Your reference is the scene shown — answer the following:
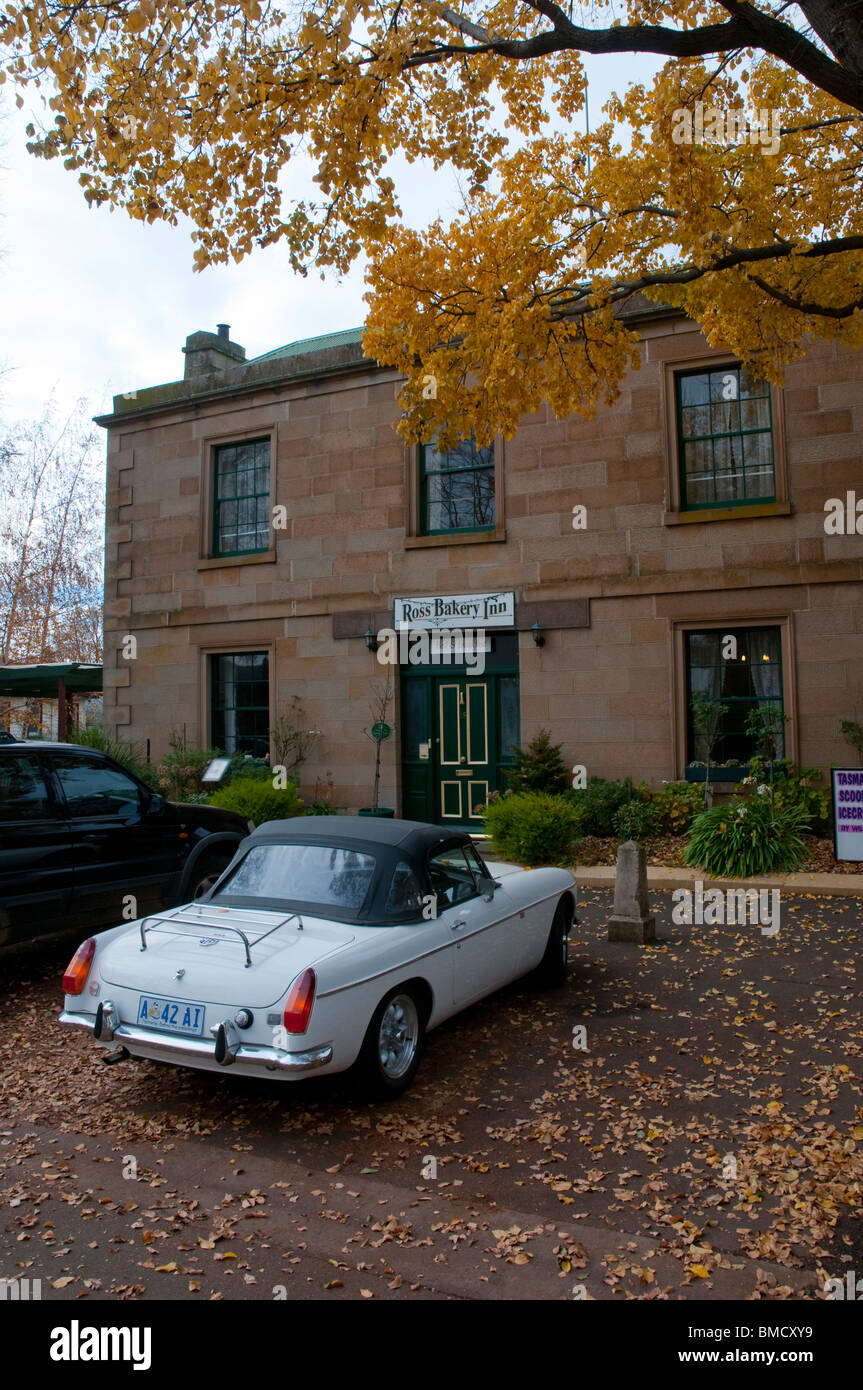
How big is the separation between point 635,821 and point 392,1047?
7.27m

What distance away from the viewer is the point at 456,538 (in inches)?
555

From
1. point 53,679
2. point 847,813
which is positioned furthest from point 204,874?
point 53,679

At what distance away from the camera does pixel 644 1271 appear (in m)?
3.52

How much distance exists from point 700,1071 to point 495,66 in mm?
6786

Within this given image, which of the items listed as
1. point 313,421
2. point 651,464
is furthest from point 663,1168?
point 313,421

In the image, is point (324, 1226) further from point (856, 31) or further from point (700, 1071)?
point (856, 31)

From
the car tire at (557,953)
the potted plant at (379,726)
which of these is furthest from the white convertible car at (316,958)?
the potted plant at (379,726)

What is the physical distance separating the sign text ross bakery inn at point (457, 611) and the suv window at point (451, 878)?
7540mm

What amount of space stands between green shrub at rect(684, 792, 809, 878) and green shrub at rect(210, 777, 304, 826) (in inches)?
216

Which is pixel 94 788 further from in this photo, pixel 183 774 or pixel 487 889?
pixel 183 774

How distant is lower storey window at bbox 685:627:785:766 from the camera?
12.5 m

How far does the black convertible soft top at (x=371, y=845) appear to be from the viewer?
217 inches

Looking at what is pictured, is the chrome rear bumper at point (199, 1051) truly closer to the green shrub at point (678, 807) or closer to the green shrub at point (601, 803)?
the green shrub at point (601, 803)

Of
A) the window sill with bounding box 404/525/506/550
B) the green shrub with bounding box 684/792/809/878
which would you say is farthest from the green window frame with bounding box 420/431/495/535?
the green shrub with bounding box 684/792/809/878
